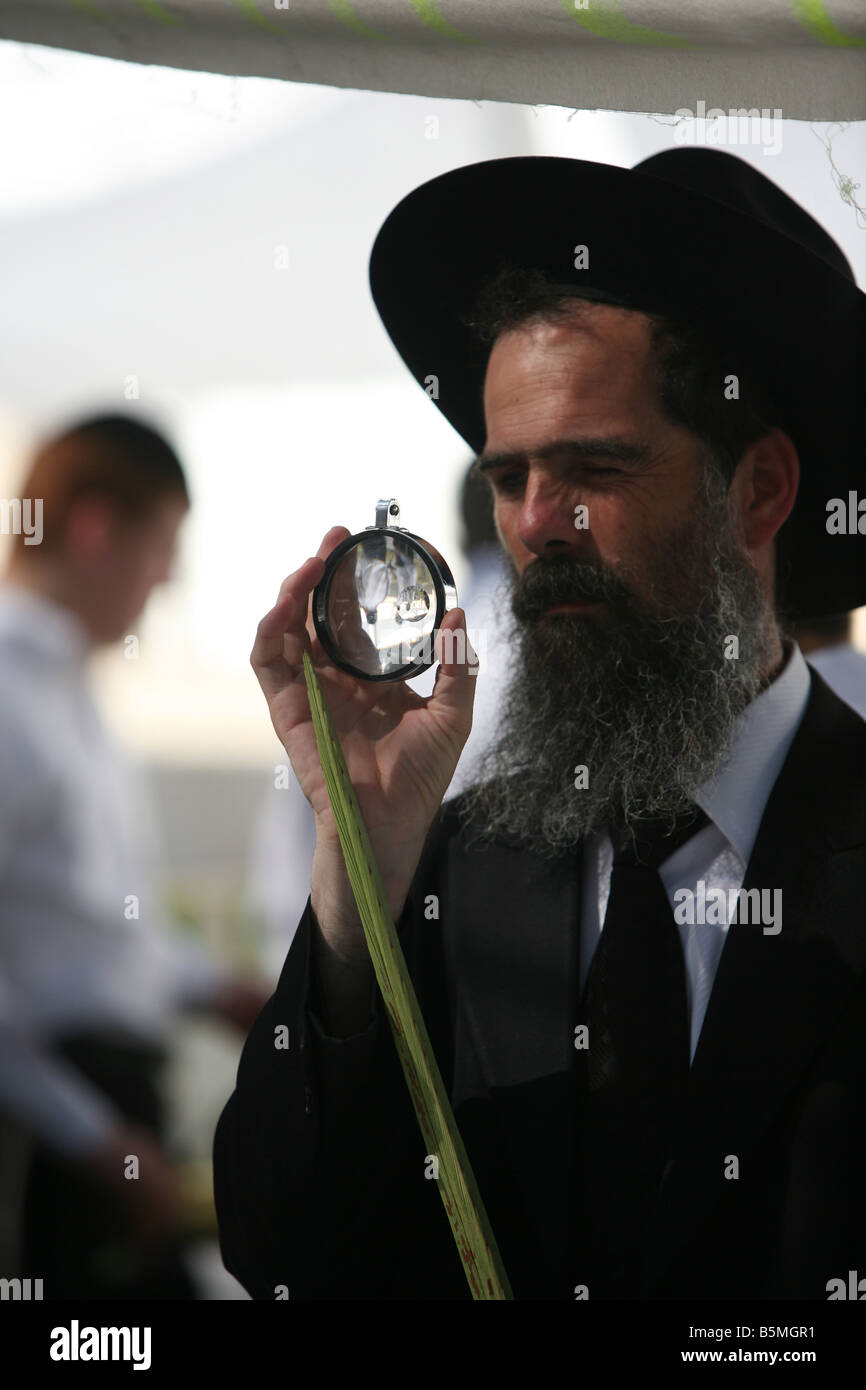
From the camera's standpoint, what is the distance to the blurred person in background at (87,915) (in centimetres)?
210

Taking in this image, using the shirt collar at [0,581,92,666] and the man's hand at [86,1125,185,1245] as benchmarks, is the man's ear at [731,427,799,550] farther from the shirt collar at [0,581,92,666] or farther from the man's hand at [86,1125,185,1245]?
the man's hand at [86,1125,185,1245]

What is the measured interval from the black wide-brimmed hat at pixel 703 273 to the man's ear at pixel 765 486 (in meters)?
0.01

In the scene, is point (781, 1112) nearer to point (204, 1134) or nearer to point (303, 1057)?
point (303, 1057)

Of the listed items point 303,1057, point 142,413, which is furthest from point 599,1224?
point 142,413

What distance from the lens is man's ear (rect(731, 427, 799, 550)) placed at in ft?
6.26

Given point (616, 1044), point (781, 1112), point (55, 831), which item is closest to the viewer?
point (781, 1112)

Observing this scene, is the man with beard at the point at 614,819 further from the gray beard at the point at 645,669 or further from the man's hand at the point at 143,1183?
the man's hand at the point at 143,1183

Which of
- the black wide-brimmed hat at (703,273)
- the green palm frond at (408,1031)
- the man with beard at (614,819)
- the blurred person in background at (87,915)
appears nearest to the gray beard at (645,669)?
the man with beard at (614,819)

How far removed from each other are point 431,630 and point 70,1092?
1.05 metres

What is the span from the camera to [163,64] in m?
2.02

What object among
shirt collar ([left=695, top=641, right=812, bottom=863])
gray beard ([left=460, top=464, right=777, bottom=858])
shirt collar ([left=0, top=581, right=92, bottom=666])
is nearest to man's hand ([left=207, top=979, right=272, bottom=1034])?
gray beard ([left=460, top=464, right=777, bottom=858])

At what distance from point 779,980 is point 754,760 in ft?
1.04

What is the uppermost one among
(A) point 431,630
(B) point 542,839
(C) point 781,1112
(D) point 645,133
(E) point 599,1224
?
(D) point 645,133

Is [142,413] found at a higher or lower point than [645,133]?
lower
